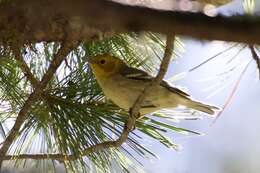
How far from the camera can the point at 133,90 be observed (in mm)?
2020

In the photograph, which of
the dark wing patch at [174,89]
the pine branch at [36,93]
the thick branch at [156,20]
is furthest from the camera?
the dark wing patch at [174,89]

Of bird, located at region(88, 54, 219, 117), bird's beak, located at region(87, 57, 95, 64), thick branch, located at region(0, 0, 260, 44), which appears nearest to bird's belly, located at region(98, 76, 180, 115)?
bird, located at region(88, 54, 219, 117)

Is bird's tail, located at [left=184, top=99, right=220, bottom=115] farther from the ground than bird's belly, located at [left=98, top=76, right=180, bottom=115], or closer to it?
closer to it

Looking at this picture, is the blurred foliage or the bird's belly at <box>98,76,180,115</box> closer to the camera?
the blurred foliage

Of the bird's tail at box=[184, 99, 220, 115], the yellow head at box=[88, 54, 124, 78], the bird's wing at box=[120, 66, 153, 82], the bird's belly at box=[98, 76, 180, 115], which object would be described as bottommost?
the bird's tail at box=[184, 99, 220, 115]

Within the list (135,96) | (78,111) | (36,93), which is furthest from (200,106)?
(36,93)

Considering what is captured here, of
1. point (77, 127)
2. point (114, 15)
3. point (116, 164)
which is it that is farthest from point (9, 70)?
point (114, 15)

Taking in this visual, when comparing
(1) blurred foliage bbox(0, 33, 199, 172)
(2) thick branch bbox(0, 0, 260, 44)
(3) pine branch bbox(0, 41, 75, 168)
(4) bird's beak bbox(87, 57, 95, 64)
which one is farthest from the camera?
(4) bird's beak bbox(87, 57, 95, 64)

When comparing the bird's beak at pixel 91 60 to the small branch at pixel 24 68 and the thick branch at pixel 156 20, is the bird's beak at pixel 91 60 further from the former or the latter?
the thick branch at pixel 156 20

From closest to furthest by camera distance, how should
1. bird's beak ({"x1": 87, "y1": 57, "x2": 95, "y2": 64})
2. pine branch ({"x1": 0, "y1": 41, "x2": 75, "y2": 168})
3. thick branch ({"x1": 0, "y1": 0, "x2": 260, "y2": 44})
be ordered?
1. thick branch ({"x1": 0, "y1": 0, "x2": 260, "y2": 44})
2. pine branch ({"x1": 0, "y1": 41, "x2": 75, "y2": 168})
3. bird's beak ({"x1": 87, "y1": 57, "x2": 95, "y2": 64})

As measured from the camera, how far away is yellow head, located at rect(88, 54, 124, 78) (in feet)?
6.32

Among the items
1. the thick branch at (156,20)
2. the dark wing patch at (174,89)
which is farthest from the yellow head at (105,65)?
the thick branch at (156,20)

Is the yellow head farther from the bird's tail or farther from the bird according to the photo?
the bird's tail

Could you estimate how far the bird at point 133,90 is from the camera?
75.5 inches
